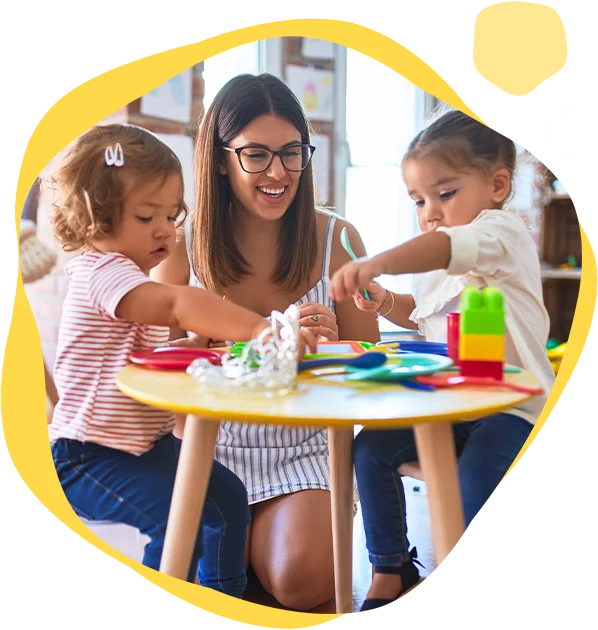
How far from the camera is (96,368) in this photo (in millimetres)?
904

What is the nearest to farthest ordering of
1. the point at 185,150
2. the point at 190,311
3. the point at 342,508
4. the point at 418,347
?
1. the point at 190,311
2. the point at 418,347
3. the point at 342,508
4. the point at 185,150

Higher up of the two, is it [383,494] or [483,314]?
[483,314]

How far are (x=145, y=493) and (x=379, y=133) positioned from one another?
1.76 m

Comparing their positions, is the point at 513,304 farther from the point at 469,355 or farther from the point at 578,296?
the point at 469,355

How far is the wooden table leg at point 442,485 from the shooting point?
2.35 feet

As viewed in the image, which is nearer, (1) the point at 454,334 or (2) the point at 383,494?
(1) the point at 454,334

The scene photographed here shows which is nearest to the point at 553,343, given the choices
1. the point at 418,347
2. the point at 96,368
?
the point at 418,347

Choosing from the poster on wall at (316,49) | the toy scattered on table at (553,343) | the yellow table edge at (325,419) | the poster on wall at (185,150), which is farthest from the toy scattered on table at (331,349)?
the poster on wall at (316,49)

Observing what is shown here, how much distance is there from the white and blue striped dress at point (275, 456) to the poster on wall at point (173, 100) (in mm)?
389

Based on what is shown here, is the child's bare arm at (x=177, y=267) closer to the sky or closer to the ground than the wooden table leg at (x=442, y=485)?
closer to the sky

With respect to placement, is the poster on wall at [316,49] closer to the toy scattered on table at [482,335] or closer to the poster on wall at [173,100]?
the poster on wall at [173,100]

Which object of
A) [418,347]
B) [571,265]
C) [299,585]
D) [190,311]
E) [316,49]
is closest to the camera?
[190,311]

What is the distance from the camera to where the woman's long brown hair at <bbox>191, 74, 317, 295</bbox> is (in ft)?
3.74

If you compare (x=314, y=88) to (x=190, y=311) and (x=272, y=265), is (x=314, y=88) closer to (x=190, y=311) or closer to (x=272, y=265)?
(x=272, y=265)
